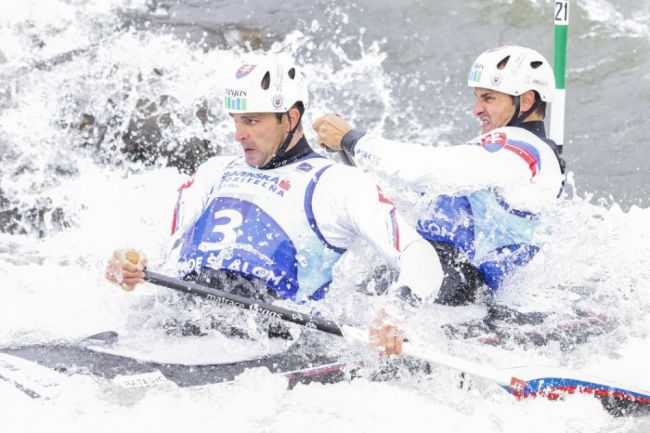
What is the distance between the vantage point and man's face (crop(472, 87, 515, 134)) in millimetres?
5922

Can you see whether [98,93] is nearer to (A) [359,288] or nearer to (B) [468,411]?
(A) [359,288]

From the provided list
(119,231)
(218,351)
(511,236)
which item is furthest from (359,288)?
(119,231)

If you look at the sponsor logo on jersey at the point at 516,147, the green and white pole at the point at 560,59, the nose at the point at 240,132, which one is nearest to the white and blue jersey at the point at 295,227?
the nose at the point at 240,132

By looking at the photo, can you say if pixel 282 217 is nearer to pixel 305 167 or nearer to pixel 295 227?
pixel 295 227

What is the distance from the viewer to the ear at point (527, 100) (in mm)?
5918

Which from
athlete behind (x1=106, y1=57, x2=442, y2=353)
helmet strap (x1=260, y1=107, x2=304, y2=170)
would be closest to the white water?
athlete behind (x1=106, y1=57, x2=442, y2=353)

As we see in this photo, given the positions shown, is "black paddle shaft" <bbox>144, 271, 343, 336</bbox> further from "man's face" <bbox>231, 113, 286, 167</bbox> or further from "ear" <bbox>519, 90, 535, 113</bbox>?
"ear" <bbox>519, 90, 535, 113</bbox>

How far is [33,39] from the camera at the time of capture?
11195mm

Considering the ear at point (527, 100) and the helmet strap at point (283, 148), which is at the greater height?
the ear at point (527, 100)

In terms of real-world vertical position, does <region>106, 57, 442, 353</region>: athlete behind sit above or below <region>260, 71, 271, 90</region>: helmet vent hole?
below

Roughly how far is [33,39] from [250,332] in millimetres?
7216

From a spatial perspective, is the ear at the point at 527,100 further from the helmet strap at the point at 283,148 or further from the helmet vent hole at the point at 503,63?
the helmet strap at the point at 283,148

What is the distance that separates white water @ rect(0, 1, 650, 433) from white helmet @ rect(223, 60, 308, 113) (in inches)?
38.3

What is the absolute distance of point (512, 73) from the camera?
5863 millimetres
